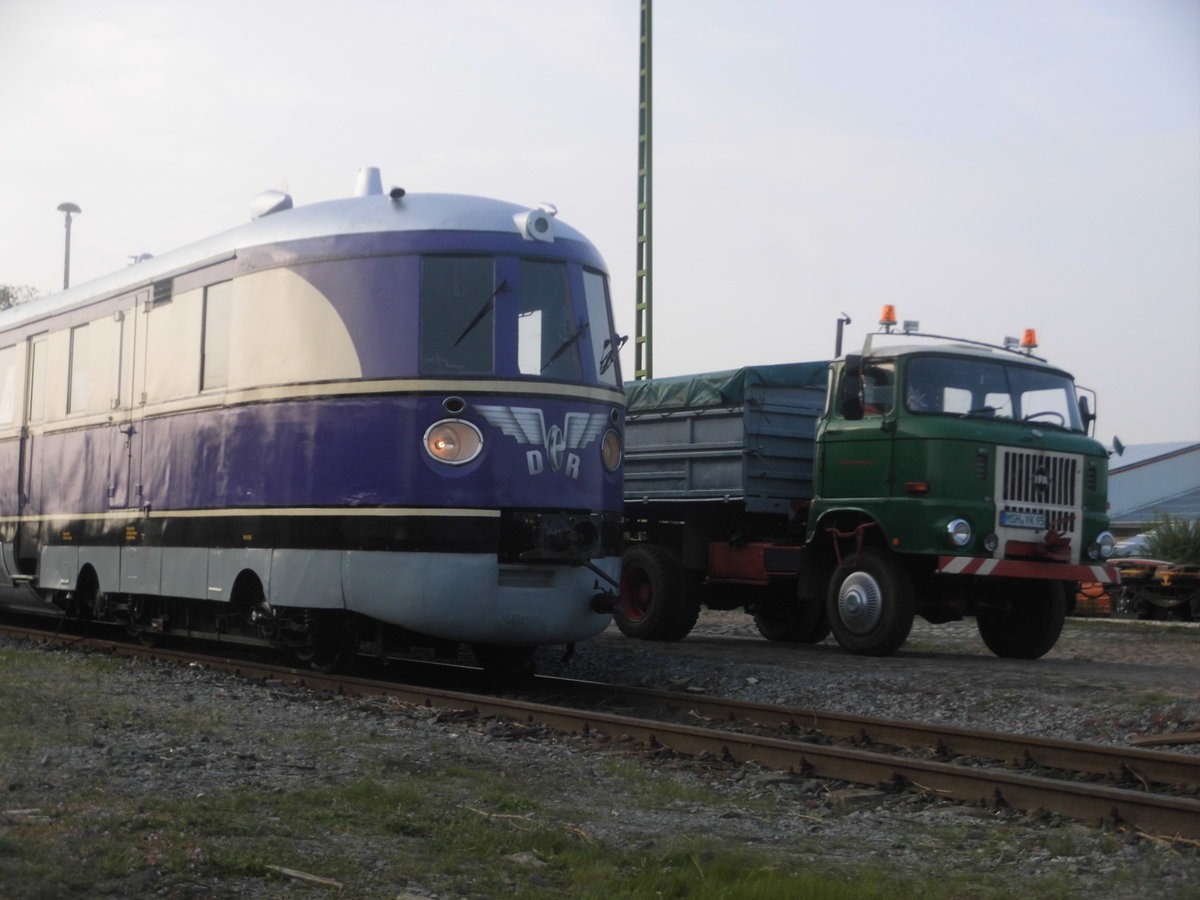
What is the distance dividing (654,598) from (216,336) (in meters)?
5.63

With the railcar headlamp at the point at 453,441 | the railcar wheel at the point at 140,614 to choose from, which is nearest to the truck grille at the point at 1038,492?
the railcar headlamp at the point at 453,441

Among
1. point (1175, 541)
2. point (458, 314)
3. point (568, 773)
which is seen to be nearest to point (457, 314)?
point (458, 314)

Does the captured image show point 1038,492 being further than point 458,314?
Yes

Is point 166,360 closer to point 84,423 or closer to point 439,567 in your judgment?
point 84,423

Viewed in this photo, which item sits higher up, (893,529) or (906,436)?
(906,436)

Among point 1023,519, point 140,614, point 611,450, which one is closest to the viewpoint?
point 611,450

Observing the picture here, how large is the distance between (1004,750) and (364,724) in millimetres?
3695

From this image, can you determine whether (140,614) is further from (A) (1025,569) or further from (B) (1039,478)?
(B) (1039,478)

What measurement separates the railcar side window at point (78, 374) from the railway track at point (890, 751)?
405 centimetres

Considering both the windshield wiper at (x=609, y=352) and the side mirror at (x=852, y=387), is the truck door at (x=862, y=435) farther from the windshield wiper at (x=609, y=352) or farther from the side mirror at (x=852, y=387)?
the windshield wiper at (x=609, y=352)

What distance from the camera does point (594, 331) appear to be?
10.7 meters

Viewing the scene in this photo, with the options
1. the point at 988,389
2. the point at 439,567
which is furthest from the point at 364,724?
the point at 988,389

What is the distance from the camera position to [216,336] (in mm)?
11227

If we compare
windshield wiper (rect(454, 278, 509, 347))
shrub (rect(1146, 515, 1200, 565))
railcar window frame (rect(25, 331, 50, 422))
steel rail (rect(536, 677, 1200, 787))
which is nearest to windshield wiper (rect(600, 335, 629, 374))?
windshield wiper (rect(454, 278, 509, 347))
